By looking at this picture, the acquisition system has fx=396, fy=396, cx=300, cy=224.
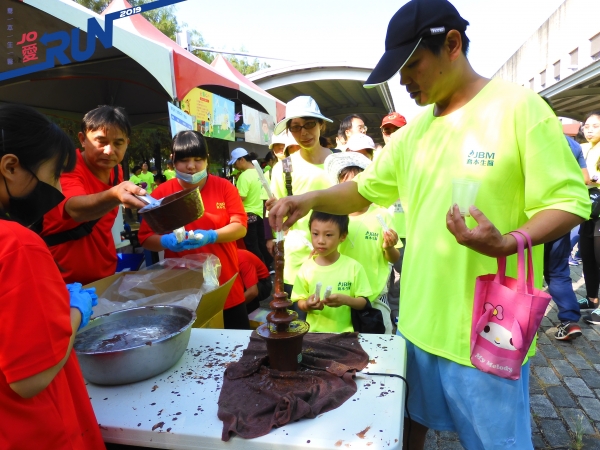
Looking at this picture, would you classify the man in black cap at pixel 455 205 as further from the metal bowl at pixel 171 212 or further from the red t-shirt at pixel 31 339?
the red t-shirt at pixel 31 339

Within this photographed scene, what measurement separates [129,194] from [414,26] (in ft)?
4.61

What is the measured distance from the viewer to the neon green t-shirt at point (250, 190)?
5875 mm

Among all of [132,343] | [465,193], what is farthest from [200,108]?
[465,193]

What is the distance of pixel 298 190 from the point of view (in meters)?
3.01

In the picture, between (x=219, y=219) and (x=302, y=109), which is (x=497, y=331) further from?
(x=302, y=109)

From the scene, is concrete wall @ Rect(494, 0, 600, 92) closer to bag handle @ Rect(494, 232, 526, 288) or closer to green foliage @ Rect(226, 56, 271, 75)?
bag handle @ Rect(494, 232, 526, 288)

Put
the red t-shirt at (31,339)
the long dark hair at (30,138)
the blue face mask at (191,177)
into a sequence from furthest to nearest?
the blue face mask at (191,177)
the long dark hair at (30,138)
the red t-shirt at (31,339)

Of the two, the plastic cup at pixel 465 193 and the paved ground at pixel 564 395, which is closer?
the plastic cup at pixel 465 193

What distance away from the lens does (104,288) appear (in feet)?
6.99

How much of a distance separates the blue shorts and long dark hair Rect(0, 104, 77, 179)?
1.43m

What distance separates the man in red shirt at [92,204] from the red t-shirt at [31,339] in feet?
3.04

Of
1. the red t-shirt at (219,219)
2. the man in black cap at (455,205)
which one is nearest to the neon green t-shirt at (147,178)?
the red t-shirt at (219,219)

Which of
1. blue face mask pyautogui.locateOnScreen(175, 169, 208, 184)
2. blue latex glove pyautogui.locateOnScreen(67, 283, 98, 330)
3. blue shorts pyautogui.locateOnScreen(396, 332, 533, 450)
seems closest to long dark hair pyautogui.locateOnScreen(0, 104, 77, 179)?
blue latex glove pyautogui.locateOnScreen(67, 283, 98, 330)

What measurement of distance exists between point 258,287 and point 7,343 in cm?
300
